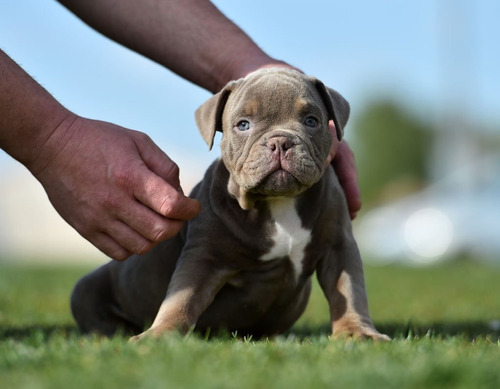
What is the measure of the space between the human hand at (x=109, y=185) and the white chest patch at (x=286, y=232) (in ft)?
1.34

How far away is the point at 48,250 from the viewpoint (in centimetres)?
3709

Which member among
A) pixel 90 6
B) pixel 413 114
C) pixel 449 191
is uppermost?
pixel 413 114

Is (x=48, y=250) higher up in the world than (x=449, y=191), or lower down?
lower down

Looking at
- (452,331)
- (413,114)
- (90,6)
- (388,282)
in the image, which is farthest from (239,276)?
(413,114)

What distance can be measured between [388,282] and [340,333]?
6.17 m

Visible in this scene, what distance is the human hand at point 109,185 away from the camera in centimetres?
390

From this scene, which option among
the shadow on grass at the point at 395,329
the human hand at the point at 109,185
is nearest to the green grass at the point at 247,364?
the human hand at the point at 109,185

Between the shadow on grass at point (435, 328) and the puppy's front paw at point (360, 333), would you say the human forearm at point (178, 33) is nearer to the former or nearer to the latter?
the shadow on grass at point (435, 328)

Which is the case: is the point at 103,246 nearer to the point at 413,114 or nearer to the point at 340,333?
the point at 340,333

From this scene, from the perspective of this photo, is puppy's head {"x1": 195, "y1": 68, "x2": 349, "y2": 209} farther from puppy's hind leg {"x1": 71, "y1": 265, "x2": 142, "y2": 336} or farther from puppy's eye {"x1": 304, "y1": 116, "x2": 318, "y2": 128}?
puppy's hind leg {"x1": 71, "y1": 265, "x2": 142, "y2": 336}

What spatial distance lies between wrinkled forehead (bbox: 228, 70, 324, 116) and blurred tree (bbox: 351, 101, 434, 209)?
163 feet

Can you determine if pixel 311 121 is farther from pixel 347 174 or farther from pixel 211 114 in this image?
pixel 347 174

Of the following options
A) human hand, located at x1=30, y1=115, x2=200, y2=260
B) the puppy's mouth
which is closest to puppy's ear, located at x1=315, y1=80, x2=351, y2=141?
the puppy's mouth

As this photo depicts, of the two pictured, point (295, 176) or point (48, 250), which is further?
point (48, 250)
